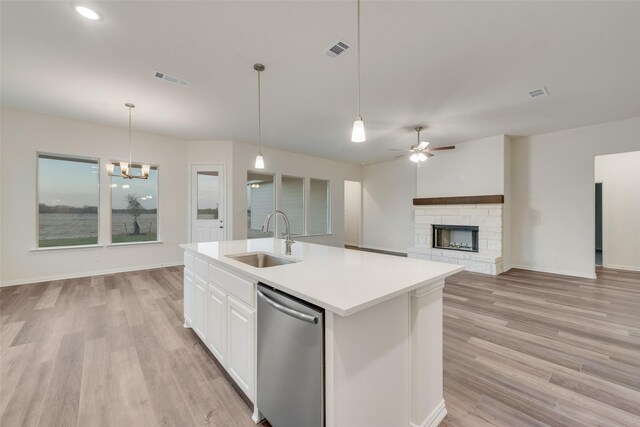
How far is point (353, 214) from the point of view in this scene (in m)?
9.80

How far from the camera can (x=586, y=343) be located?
8.16ft

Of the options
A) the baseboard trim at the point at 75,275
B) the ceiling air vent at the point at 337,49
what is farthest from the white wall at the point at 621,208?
the baseboard trim at the point at 75,275

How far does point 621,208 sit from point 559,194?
1675mm

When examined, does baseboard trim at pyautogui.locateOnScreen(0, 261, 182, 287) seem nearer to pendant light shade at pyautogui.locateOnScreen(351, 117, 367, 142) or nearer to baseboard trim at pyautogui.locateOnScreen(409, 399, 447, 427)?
pendant light shade at pyautogui.locateOnScreen(351, 117, 367, 142)

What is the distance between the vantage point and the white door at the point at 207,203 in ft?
19.4

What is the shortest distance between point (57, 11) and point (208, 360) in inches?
124

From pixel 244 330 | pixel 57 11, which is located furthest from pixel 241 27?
pixel 244 330

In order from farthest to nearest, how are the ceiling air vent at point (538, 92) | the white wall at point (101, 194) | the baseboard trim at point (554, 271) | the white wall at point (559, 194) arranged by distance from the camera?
1. the baseboard trim at point (554, 271)
2. the white wall at point (559, 194)
3. the white wall at point (101, 194)
4. the ceiling air vent at point (538, 92)

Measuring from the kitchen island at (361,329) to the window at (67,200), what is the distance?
450 centimetres

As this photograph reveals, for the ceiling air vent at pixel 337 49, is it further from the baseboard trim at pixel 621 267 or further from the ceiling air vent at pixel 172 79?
the baseboard trim at pixel 621 267

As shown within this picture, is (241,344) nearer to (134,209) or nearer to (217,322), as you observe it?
(217,322)

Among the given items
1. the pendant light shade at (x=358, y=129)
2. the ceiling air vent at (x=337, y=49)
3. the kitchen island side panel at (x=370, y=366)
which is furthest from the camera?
the ceiling air vent at (x=337, y=49)

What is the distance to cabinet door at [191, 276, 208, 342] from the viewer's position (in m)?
2.30

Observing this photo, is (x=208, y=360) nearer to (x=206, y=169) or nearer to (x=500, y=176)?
(x=206, y=169)
